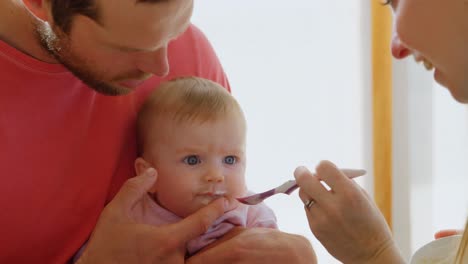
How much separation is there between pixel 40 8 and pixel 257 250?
69 centimetres

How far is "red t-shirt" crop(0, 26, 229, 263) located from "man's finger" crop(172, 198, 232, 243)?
0.71 feet

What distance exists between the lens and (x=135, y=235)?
4.40 feet

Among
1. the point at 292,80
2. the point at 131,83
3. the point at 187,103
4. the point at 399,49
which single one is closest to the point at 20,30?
the point at 131,83

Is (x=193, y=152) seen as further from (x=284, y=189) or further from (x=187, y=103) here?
(x=284, y=189)

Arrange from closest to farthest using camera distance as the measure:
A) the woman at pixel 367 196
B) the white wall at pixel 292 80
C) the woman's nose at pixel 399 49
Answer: the woman at pixel 367 196, the woman's nose at pixel 399 49, the white wall at pixel 292 80

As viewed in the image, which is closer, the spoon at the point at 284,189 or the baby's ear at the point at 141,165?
the spoon at the point at 284,189

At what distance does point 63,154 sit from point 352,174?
1.95 feet

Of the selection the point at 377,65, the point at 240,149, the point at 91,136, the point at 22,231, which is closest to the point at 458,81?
the point at 240,149

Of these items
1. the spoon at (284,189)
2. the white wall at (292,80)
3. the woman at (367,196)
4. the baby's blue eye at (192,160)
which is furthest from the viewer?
the white wall at (292,80)

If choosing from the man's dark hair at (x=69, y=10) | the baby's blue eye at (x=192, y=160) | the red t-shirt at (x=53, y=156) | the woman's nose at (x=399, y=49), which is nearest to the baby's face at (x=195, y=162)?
the baby's blue eye at (x=192, y=160)

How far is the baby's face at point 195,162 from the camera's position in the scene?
4.65ft

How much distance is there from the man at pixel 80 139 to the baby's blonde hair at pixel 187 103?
73mm

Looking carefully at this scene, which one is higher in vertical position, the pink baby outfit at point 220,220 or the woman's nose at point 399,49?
the woman's nose at point 399,49

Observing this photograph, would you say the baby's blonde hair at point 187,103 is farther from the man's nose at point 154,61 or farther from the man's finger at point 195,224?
the man's finger at point 195,224
